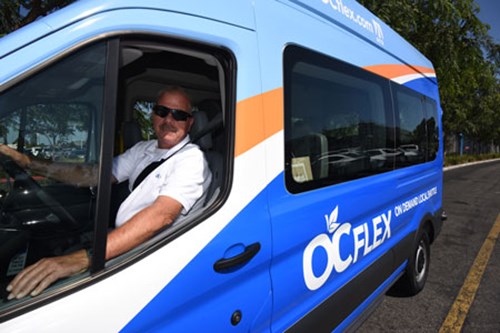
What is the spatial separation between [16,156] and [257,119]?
1.06m

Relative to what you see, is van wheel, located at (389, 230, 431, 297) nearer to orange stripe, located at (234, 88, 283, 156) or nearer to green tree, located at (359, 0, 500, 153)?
orange stripe, located at (234, 88, 283, 156)

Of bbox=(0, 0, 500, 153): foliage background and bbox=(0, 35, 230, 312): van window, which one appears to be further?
bbox=(0, 0, 500, 153): foliage background

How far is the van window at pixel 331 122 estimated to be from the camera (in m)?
1.76

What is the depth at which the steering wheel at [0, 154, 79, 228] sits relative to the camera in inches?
64.1

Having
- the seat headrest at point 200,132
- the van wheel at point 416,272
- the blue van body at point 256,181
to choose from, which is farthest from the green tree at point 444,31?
the seat headrest at point 200,132

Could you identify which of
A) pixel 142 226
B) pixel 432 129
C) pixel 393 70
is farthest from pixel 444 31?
pixel 142 226

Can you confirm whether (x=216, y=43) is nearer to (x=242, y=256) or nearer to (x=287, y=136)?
(x=287, y=136)

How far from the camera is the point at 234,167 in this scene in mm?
1414

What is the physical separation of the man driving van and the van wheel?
272 cm

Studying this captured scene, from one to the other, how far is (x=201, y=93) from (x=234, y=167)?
97 centimetres

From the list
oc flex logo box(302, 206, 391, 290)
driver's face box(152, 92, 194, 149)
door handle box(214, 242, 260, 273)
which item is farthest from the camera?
oc flex logo box(302, 206, 391, 290)

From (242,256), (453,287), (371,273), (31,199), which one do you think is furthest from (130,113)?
(453,287)

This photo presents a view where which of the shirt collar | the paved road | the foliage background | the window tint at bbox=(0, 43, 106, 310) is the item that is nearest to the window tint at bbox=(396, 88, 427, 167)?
the paved road

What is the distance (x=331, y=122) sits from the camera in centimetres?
217
